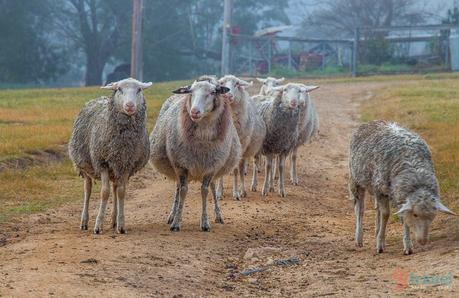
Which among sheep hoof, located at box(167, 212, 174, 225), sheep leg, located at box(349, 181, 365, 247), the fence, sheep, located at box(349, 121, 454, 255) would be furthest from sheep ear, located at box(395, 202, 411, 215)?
the fence

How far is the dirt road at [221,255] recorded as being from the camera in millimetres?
8703

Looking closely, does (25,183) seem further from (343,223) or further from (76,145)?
(343,223)

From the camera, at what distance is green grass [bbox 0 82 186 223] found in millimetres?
14344

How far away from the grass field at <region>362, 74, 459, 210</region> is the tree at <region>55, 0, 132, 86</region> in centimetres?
1971

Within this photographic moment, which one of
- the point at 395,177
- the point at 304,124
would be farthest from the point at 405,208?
the point at 304,124

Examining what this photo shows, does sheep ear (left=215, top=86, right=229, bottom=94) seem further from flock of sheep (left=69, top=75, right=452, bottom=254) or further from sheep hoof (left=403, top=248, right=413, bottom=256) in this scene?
sheep hoof (left=403, top=248, right=413, bottom=256)

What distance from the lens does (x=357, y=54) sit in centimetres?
4684

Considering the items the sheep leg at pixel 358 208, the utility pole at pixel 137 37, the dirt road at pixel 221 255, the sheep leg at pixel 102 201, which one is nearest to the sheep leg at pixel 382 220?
the dirt road at pixel 221 255

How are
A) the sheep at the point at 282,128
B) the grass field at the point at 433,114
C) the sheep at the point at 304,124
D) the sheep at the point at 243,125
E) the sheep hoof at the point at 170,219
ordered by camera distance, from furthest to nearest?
the sheep at the point at 304,124
the sheep at the point at 282,128
the grass field at the point at 433,114
the sheep at the point at 243,125
the sheep hoof at the point at 170,219

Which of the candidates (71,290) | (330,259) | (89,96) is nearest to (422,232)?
(330,259)

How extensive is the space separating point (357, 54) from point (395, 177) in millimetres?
37354

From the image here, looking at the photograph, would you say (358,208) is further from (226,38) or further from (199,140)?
(226,38)

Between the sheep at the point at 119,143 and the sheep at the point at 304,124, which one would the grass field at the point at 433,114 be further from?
the sheep at the point at 119,143

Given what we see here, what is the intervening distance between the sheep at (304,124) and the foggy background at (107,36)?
105 ft
